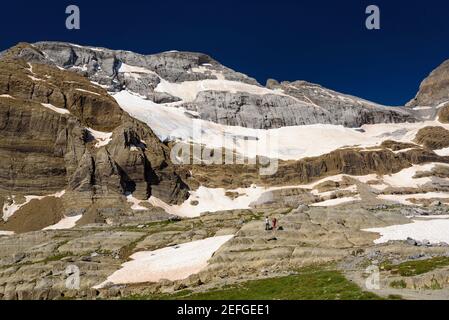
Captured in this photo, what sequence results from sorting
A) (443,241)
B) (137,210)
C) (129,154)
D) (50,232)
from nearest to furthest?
(443,241)
(50,232)
(137,210)
(129,154)

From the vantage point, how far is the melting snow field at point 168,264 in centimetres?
5728

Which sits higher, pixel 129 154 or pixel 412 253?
pixel 129 154

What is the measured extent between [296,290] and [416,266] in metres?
11.5

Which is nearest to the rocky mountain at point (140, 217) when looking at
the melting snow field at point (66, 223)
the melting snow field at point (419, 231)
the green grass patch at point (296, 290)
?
the melting snow field at point (419, 231)

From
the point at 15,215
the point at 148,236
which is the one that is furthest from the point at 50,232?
the point at 15,215

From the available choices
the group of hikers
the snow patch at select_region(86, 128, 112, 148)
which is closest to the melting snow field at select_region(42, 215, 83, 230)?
the snow patch at select_region(86, 128, 112, 148)

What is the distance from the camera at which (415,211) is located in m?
85.8

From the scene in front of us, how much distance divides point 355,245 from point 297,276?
17.7 m

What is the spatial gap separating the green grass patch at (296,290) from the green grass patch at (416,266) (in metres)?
4.65

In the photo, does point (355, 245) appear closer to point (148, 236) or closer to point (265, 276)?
point (265, 276)

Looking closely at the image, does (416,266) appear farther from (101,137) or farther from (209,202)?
(101,137)

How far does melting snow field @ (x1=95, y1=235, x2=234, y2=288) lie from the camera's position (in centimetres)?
5728

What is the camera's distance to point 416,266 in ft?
129

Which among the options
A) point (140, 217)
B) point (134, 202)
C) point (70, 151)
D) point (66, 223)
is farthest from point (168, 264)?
point (70, 151)
